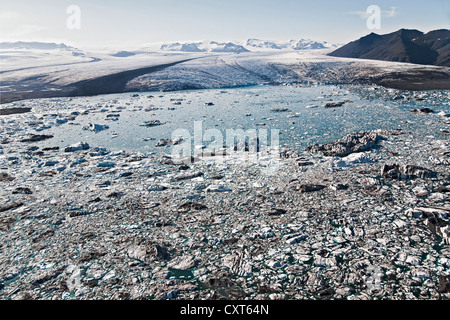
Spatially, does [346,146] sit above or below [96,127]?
below

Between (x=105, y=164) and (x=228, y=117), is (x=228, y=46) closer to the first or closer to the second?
(x=228, y=117)

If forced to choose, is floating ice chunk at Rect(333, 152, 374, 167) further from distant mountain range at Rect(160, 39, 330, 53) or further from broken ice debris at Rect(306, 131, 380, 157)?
distant mountain range at Rect(160, 39, 330, 53)

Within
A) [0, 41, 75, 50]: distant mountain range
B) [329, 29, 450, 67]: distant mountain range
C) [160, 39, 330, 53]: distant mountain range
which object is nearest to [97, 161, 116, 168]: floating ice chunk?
[329, 29, 450, 67]: distant mountain range

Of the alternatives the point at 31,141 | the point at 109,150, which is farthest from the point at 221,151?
the point at 31,141

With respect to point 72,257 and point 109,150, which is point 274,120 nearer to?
point 109,150
